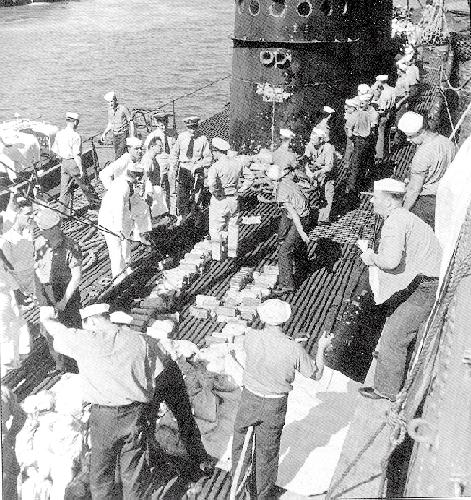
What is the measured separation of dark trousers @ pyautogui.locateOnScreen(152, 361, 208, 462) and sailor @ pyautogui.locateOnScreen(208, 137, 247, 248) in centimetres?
486

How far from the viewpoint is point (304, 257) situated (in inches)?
407

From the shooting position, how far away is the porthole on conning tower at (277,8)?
14914mm

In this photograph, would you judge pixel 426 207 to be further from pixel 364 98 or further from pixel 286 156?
pixel 364 98

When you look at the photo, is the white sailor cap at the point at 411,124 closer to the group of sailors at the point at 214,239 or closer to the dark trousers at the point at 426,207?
the group of sailors at the point at 214,239

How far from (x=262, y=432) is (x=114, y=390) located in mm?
1247

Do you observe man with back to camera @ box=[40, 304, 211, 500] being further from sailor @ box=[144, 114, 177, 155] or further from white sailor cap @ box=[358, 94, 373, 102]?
white sailor cap @ box=[358, 94, 373, 102]

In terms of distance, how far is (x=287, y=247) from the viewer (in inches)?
374

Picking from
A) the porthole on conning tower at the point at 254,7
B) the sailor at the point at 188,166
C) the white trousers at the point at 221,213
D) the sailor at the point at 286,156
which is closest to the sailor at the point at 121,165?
the white trousers at the point at 221,213

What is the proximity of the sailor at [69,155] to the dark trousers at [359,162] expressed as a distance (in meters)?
5.52

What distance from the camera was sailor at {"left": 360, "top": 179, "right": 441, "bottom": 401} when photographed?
5.41m

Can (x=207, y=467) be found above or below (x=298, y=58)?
below

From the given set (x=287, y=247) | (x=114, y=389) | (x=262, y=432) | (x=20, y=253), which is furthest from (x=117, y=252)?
(x=262, y=432)

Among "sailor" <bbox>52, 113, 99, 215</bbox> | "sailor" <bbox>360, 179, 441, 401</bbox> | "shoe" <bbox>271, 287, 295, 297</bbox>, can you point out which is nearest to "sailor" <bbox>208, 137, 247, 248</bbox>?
"shoe" <bbox>271, 287, 295, 297</bbox>

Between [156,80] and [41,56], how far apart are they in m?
8.22
